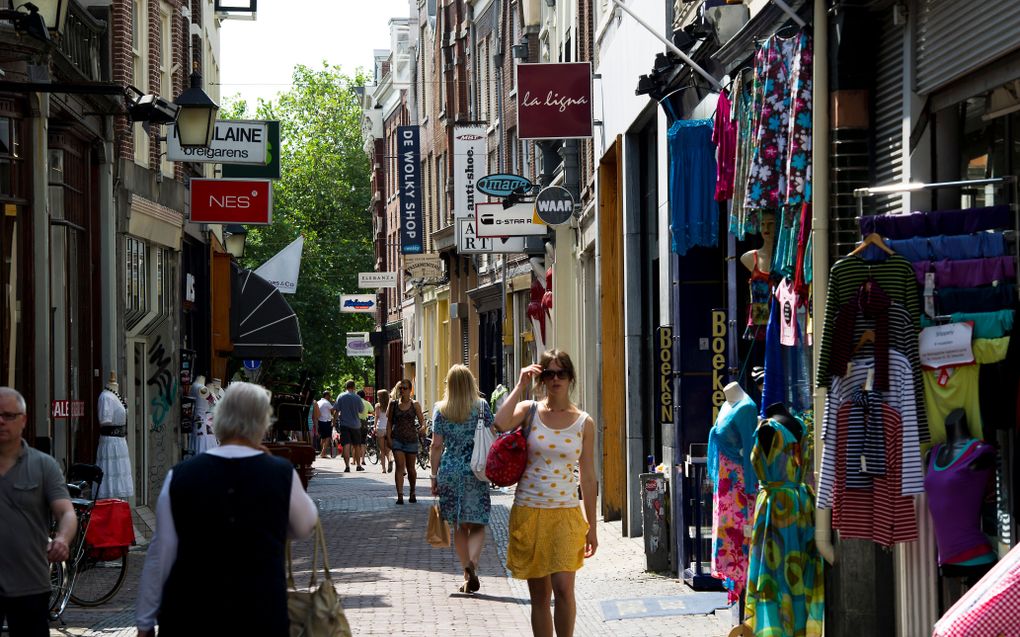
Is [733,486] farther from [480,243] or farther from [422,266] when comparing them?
[422,266]

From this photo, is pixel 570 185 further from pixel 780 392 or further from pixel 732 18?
pixel 780 392

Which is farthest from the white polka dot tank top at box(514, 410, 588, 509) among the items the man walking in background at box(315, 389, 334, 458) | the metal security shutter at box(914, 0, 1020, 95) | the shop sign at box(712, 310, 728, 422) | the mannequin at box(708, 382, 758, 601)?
the man walking in background at box(315, 389, 334, 458)

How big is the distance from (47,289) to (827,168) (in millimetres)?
9414

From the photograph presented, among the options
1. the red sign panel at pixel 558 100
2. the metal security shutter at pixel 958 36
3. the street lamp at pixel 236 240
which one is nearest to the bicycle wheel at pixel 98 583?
the metal security shutter at pixel 958 36

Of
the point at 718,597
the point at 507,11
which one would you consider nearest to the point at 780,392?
the point at 718,597

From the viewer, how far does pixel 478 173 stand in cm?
3819

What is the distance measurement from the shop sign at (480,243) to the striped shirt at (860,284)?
2295cm

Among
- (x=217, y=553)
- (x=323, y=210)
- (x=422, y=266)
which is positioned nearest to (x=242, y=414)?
(x=217, y=553)

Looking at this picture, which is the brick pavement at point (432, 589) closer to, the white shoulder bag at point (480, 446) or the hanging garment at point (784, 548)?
the white shoulder bag at point (480, 446)

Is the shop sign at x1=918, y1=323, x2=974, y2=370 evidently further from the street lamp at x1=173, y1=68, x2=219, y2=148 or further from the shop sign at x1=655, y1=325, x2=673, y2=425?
the street lamp at x1=173, y1=68, x2=219, y2=148

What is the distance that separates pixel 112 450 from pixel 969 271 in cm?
1266

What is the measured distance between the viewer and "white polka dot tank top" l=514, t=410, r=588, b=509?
9555 mm

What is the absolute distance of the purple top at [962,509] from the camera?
7500 mm

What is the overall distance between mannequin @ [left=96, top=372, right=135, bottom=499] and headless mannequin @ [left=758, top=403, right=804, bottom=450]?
34.2ft
